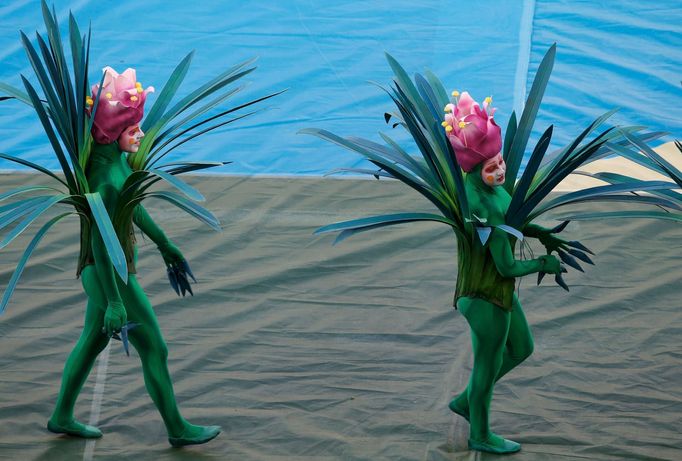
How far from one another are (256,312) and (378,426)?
0.88 m

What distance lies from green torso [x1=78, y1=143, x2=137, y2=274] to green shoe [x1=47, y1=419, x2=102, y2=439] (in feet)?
1.78

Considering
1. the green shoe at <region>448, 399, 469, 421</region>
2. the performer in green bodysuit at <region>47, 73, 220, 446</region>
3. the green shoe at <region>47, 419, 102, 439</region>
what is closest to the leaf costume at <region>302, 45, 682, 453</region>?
the green shoe at <region>448, 399, 469, 421</region>

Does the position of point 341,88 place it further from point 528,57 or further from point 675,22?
point 675,22

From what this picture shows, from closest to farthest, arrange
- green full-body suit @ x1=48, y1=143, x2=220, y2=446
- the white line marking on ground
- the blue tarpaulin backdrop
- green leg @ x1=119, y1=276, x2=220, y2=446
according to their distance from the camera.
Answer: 1. green full-body suit @ x1=48, y1=143, x2=220, y2=446
2. green leg @ x1=119, y1=276, x2=220, y2=446
3. the white line marking on ground
4. the blue tarpaulin backdrop

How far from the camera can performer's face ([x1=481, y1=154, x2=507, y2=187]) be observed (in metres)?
3.05

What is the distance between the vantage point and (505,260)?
3.04 m

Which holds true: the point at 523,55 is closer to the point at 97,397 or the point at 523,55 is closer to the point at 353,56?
the point at 353,56

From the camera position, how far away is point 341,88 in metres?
6.03

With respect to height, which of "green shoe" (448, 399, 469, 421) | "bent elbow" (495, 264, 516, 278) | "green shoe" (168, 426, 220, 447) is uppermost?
"bent elbow" (495, 264, 516, 278)

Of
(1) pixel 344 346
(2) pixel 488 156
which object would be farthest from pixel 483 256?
(1) pixel 344 346

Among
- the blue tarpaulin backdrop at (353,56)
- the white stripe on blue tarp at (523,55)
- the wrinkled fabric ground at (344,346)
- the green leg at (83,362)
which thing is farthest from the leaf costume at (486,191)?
the white stripe on blue tarp at (523,55)

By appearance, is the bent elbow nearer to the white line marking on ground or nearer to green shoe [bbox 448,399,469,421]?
green shoe [bbox 448,399,469,421]

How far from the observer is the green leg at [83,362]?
3.19 meters

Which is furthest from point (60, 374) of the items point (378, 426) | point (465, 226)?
point (465, 226)
